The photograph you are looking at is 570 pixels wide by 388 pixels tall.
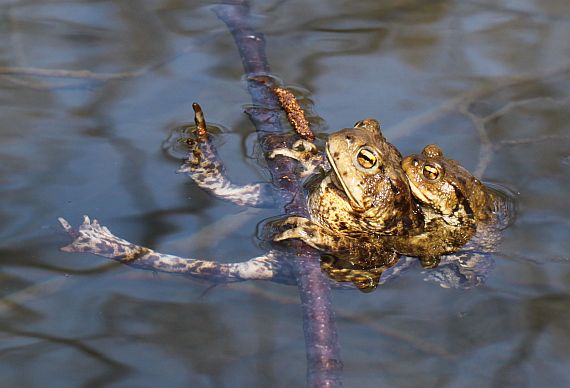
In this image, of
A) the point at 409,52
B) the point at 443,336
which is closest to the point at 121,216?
the point at 443,336

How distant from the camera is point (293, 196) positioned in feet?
15.7

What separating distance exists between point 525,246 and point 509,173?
2.35 ft

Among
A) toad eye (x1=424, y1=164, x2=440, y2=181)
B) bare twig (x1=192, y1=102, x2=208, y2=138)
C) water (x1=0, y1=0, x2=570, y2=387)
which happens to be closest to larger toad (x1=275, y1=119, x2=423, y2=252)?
toad eye (x1=424, y1=164, x2=440, y2=181)

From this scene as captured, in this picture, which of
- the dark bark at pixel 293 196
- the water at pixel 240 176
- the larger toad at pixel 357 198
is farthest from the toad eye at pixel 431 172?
the dark bark at pixel 293 196

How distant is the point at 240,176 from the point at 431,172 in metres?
1.30

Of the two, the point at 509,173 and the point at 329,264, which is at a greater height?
the point at 509,173

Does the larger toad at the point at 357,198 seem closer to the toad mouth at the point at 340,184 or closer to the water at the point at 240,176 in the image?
the toad mouth at the point at 340,184

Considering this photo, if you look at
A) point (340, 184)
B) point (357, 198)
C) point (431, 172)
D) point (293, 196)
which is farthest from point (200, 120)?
point (431, 172)

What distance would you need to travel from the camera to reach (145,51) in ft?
22.3

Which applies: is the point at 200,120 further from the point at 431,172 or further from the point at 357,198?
the point at 431,172

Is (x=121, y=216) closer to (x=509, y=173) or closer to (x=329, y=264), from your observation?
(x=329, y=264)

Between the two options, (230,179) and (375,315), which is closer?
(375,315)

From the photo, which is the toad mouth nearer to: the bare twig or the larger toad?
the larger toad

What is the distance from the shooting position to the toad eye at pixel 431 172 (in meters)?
4.77
